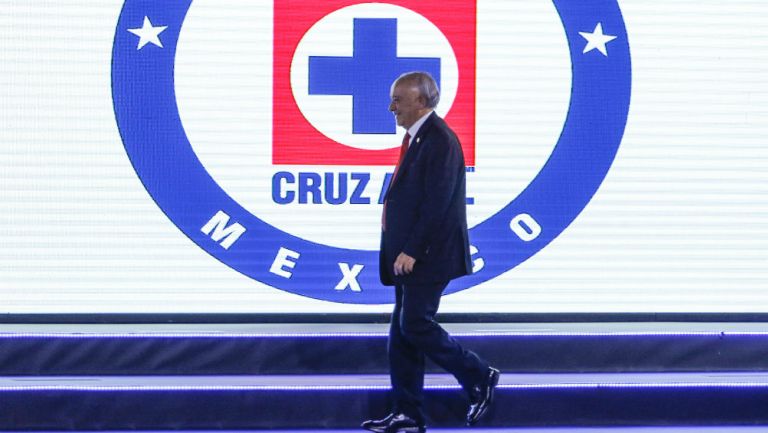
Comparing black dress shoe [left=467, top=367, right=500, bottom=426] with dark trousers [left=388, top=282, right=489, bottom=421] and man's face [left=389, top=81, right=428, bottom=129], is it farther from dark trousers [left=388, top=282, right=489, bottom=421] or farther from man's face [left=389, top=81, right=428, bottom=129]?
man's face [left=389, top=81, right=428, bottom=129]

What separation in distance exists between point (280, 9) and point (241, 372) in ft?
4.36

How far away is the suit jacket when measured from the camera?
3.12 metres

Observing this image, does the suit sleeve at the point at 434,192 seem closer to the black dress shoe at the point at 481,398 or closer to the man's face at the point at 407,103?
the man's face at the point at 407,103

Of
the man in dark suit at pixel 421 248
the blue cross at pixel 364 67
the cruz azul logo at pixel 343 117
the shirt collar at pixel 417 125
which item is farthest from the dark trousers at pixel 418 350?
the blue cross at pixel 364 67

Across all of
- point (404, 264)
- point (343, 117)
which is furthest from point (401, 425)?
point (343, 117)

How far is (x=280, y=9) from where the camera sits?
4.06 m

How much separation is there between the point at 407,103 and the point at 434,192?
29 cm

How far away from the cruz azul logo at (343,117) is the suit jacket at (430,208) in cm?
87

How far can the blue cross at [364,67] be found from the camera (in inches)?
161

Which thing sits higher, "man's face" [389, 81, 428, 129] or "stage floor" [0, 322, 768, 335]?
"man's face" [389, 81, 428, 129]

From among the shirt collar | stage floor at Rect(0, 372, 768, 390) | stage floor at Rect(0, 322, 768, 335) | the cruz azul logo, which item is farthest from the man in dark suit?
the cruz azul logo

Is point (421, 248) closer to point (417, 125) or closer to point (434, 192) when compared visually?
point (434, 192)

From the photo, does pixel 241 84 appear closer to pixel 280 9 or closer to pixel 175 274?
pixel 280 9

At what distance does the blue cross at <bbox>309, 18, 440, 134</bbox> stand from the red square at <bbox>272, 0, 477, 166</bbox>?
0.09 m
